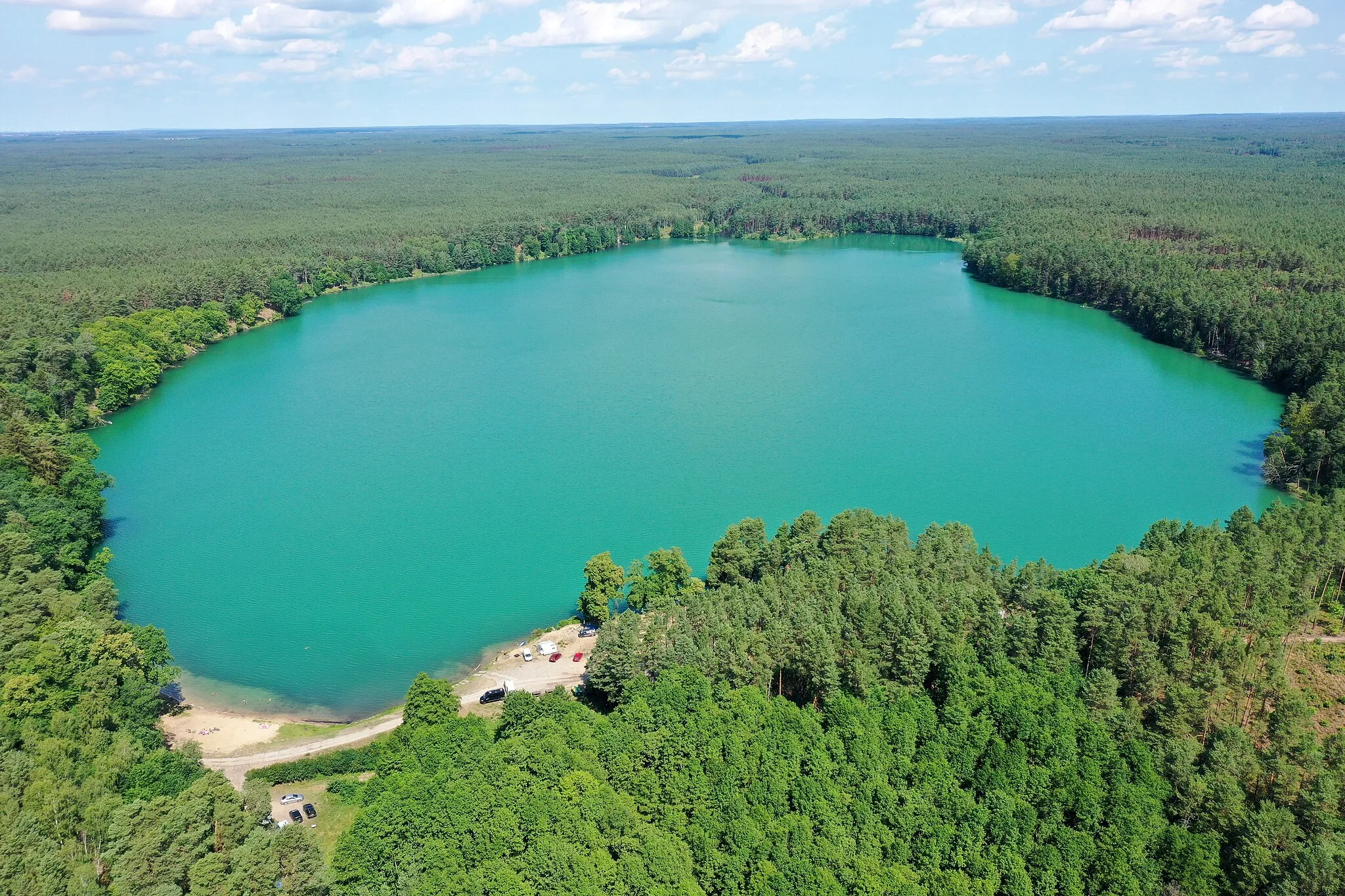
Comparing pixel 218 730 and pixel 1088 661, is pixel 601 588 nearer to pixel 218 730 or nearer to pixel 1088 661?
pixel 218 730

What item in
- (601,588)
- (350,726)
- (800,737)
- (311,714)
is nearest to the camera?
(800,737)

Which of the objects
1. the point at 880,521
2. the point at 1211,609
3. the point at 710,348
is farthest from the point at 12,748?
the point at 710,348

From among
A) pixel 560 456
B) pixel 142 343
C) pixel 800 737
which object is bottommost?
pixel 560 456

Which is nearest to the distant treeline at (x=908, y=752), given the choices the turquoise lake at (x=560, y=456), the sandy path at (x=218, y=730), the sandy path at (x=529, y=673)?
the sandy path at (x=529, y=673)

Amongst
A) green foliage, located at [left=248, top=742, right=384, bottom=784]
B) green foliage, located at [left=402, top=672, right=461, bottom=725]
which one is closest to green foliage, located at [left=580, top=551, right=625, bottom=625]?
green foliage, located at [left=402, top=672, right=461, bottom=725]

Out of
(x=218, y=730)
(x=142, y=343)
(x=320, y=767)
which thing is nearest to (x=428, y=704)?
(x=320, y=767)

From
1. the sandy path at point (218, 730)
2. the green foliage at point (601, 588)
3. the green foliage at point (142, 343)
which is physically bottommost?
the sandy path at point (218, 730)

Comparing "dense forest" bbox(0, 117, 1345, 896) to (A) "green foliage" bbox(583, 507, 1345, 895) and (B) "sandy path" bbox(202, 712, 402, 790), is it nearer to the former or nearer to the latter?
(A) "green foliage" bbox(583, 507, 1345, 895)

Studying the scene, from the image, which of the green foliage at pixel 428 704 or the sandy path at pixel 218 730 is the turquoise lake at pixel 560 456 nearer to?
the sandy path at pixel 218 730
